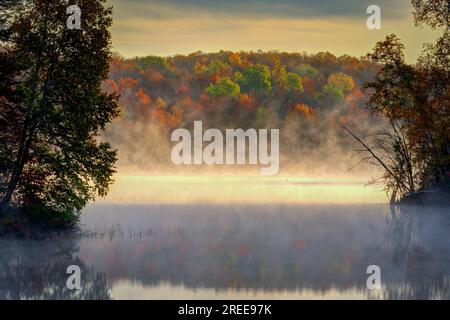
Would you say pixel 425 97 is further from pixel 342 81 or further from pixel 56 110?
pixel 342 81

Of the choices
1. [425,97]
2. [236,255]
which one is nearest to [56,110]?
[236,255]

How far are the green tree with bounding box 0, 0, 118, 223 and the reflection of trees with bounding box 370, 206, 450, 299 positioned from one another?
35.1 ft

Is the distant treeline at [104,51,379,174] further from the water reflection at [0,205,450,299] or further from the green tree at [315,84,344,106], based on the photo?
the water reflection at [0,205,450,299]

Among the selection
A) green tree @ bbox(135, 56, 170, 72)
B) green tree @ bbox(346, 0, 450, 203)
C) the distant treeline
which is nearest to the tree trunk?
green tree @ bbox(346, 0, 450, 203)

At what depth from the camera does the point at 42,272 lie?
872 inches

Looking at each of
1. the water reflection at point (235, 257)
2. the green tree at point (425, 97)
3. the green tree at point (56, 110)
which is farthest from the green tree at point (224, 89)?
the green tree at point (56, 110)

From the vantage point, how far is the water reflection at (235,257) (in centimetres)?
1958

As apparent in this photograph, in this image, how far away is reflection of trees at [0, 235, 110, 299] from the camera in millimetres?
18891

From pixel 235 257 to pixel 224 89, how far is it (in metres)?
115

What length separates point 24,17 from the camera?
101 feet

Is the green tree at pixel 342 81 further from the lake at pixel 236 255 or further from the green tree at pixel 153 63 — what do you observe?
the lake at pixel 236 255

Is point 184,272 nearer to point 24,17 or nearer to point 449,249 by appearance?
point 449,249

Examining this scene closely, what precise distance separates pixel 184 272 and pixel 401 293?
18.6ft

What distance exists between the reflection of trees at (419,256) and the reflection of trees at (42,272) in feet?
22.2
